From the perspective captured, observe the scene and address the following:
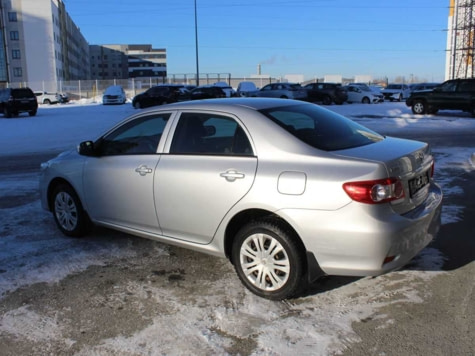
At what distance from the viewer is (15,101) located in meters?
25.9

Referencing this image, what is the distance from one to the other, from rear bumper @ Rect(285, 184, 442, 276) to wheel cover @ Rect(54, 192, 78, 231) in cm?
287

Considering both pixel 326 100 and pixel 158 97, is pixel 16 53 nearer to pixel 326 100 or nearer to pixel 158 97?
pixel 158 97

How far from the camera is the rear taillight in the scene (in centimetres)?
334

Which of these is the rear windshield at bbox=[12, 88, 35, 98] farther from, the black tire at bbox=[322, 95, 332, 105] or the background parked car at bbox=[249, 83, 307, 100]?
the black tire at bbox=[322, 95, 332, 105]

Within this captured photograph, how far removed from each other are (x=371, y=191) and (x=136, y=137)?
8.30 ft

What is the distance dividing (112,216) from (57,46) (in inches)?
3722

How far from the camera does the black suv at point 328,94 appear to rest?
112ft

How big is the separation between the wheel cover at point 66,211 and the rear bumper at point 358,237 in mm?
2868

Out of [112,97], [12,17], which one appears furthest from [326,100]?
[12,17]

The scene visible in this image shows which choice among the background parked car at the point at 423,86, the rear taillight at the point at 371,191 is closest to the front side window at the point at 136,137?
the rear taillight at the point at 371,191

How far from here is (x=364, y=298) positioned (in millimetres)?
3828

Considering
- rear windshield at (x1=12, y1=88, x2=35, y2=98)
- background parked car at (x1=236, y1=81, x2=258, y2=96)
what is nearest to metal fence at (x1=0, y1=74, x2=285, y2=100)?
background parked car at (x1=236, y1=81, x2=258, y2=96)

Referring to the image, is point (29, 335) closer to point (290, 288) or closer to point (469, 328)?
point (290, 288)

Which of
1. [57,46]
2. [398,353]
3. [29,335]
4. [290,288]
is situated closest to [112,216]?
[29,335]
